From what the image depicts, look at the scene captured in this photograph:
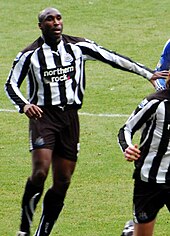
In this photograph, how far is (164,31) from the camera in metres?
20.2

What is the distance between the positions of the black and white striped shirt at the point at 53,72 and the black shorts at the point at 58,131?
0.11 metres

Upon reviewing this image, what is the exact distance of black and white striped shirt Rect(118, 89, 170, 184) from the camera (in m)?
8.63

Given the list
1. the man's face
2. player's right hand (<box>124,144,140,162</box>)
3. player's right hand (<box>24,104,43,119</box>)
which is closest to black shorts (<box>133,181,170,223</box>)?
player's right hand (<box>124,144,140,162</box>)

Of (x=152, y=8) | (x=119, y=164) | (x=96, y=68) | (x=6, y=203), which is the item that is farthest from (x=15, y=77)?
(x=152, y=8)

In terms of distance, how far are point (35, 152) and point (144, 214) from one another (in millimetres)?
1708

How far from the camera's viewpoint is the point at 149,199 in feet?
28.7

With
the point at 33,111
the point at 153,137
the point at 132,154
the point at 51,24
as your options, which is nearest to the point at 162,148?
the point at 153,137

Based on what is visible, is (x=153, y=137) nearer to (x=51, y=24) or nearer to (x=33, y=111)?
(x=33, y=111)

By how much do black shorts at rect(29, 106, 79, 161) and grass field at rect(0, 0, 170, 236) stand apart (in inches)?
37.6

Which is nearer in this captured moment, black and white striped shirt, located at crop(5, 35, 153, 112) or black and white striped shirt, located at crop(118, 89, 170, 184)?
black and white striped shirt, located at crop(118, 89, 170, 184)

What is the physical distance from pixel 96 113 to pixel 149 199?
6579mm

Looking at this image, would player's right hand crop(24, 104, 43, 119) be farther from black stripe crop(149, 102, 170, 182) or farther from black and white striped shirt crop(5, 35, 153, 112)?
black stripe crop(149, 102, 170, 182)

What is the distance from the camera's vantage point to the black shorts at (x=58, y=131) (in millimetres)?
10141

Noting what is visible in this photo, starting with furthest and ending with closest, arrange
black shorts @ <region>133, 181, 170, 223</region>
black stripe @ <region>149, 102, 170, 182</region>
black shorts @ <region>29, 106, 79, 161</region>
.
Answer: black shorts @ <region>29, 106, 79, 161</region>, black shorts @ <region>133, 181, 170, 223</region>, black stripe @ <region>149, 102, 170, 182</region>
